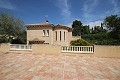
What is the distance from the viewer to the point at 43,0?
14.8m

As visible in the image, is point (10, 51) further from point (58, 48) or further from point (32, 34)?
point (32, 34)

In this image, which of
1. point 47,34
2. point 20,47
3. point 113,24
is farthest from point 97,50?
point 113,24

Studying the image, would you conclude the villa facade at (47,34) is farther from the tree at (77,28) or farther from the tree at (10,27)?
the tree at (77,28)

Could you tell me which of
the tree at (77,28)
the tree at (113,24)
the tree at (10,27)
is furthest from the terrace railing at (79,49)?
the tree at (77,28)

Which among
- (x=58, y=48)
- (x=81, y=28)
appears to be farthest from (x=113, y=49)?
(x=81, y=28)

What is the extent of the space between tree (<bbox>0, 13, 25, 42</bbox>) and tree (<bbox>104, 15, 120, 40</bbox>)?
3466 cm

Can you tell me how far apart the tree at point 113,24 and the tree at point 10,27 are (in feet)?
114

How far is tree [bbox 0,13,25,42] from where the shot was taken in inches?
879

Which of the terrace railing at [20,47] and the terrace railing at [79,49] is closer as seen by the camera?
the terrace railing at [79,49]

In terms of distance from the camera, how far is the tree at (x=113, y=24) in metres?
44.3

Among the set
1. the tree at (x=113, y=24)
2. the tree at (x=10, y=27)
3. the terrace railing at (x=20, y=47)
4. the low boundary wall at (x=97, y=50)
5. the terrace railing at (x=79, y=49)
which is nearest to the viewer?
the low boundary wall at (x=97, y=50)

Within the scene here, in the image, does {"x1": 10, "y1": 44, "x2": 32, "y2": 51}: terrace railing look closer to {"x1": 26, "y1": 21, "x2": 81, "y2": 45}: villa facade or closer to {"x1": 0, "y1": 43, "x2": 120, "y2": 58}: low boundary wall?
{"x1": 0, "y1": 43, "x2": 120, "y2": 58}: low boundary wall

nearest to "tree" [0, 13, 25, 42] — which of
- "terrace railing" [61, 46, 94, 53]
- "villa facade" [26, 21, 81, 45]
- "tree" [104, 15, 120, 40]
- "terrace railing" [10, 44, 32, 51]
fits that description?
"villa facade" [26, 21, 81, 45]

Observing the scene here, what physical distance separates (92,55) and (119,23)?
3918cm
